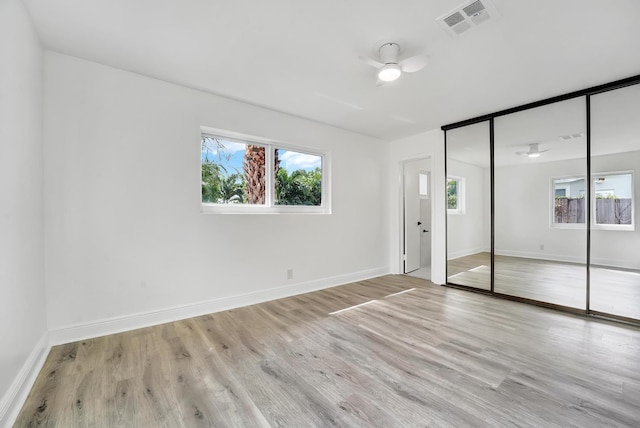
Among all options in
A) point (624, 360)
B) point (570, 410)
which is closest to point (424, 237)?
point (624, 360)

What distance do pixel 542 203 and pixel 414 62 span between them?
116 inches

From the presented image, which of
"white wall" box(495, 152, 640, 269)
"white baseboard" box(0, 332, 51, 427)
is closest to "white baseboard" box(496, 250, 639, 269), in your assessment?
"white wall" box(495, 152, 640, 269)

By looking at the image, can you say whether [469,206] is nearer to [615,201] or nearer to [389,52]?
[615,201]

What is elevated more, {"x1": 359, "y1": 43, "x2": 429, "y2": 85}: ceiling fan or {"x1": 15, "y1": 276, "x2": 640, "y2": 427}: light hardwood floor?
{"x1": 359, "y1": 43, "x2": 429, "y2": 85}: ceiling fan

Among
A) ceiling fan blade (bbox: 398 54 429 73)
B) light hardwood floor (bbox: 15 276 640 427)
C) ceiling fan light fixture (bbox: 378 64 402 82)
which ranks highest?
ceiling fan blade (bbox: 398 54 429 73)

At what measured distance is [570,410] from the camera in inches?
59.4

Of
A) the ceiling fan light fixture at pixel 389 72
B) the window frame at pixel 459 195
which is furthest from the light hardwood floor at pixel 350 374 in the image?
the ceiling fan light fixture at pixel 389 72

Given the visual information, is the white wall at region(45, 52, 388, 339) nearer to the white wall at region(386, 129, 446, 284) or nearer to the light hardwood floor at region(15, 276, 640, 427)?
the light hardwood floor at region(15, 276, 640, 427)

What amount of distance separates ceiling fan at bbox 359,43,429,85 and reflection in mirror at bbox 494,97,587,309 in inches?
88.7

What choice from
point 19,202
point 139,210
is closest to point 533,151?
point 139,210

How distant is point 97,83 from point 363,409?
11.5 feet

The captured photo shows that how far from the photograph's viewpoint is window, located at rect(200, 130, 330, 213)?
3.20 m

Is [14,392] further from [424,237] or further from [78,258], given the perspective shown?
[424,237]

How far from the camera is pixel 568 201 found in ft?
10.5
